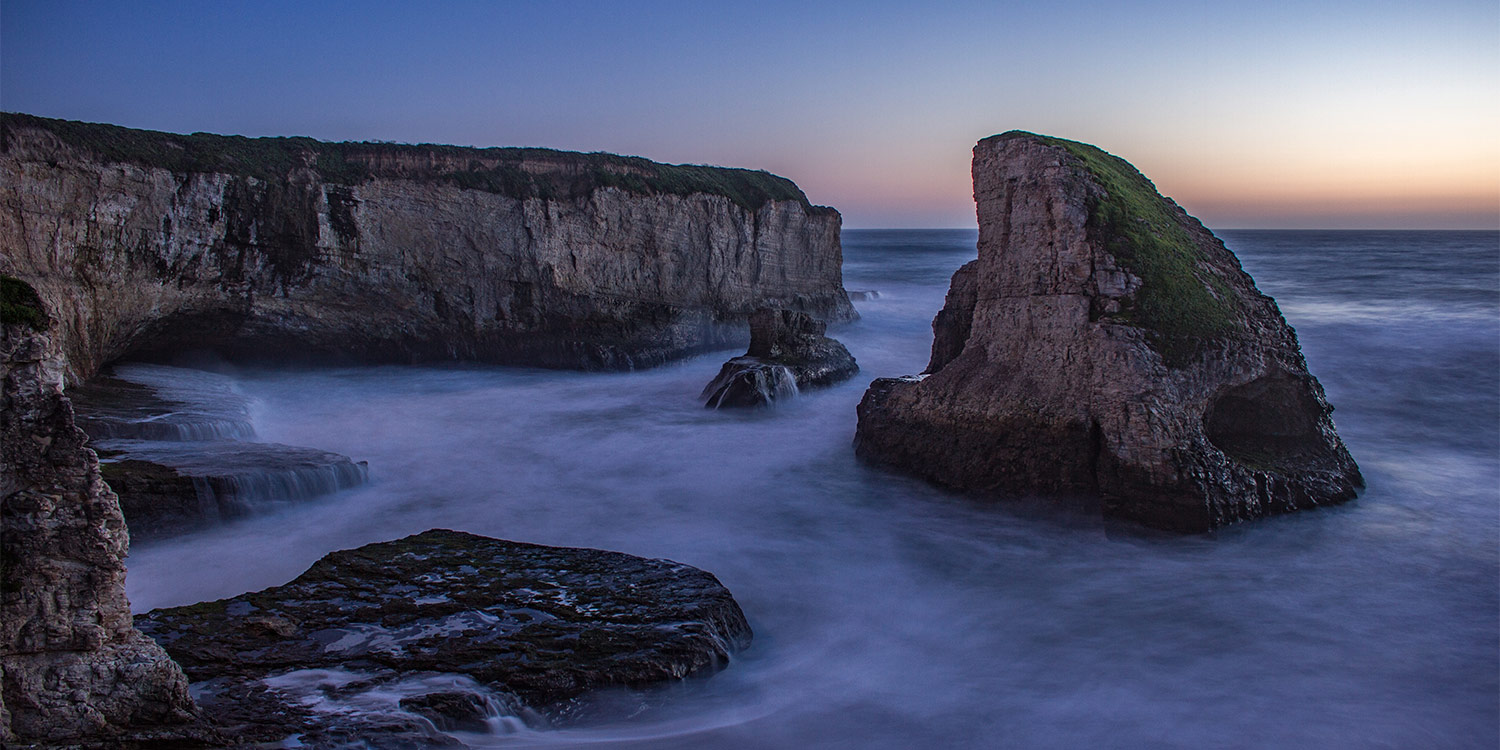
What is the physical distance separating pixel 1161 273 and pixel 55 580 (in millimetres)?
9040

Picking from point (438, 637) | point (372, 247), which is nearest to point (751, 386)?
point (372, 247)

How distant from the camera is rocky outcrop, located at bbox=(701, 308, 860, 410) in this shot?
14914 millimetres

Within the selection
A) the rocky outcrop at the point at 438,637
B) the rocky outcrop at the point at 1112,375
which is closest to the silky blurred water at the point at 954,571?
the rocky outcrop at the point at 438,637

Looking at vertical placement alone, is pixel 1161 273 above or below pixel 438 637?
above

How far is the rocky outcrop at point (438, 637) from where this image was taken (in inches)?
178

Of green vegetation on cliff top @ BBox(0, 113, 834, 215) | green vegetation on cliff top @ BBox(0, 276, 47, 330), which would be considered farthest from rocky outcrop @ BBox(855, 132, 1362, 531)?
green vegetation on cliff top @ BBox(0, 113, 834, 215)

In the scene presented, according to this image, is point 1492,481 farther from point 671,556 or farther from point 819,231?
point 819,231

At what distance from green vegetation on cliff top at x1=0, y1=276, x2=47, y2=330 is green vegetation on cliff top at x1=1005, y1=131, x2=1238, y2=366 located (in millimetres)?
8306

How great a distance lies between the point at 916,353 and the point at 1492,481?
12371mm

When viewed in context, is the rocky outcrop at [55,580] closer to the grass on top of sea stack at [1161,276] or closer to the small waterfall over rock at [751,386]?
the grass on top of sea stack at [1161,276]

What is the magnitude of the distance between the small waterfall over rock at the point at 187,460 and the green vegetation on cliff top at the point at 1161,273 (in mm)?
8631

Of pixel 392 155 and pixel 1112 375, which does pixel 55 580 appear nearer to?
pixel 1112 375

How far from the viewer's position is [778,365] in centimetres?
1562

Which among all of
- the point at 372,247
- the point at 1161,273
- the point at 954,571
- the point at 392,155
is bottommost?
the point at 954,571
